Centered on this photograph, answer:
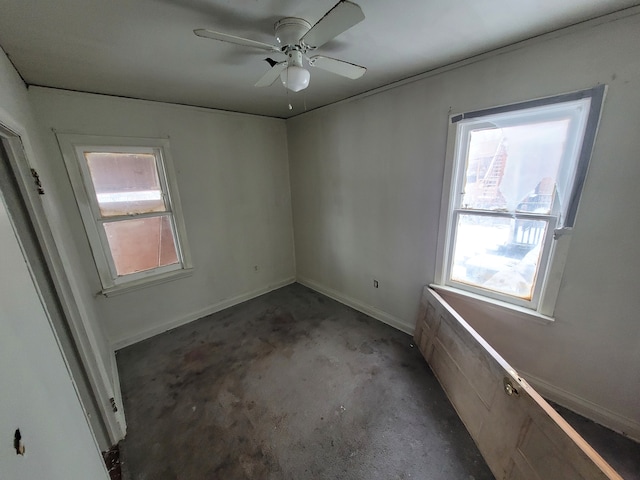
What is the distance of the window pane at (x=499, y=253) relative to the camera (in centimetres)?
180

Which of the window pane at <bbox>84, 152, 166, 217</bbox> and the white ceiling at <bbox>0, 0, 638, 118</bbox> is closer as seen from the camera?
the white ceiling at <bbox>0, 0, 638, 118</bbox>

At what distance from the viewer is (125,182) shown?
249 cm

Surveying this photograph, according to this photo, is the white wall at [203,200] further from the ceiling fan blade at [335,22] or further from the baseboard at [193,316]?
the ceiling fan blade at [335,22]

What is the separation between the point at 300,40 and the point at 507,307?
7.54 ft

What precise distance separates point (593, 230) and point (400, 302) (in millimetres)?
1592

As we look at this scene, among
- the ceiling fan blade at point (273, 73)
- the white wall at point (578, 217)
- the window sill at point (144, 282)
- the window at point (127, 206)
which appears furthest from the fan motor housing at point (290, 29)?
the window sill at point (144, 282)

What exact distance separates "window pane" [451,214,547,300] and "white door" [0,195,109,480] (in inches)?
100

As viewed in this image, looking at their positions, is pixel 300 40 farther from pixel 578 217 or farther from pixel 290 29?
pixel 578 217

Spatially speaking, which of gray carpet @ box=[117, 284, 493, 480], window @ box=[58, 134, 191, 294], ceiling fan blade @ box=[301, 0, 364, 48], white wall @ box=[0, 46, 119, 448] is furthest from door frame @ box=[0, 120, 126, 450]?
ceiling fan blade @ box=[301, 0, 364, 48]

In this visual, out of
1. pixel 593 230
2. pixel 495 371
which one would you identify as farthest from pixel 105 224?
pixel 593 230

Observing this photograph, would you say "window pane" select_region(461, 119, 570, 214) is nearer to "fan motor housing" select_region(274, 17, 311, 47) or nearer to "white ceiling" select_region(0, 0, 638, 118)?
"white ceiling" select_region(0, 0, 638, 118)

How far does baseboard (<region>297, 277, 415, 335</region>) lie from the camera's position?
268 cm

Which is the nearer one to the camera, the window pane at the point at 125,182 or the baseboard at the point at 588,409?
the baseboard at the point at 588,409

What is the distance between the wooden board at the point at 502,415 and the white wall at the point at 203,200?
2.44m
